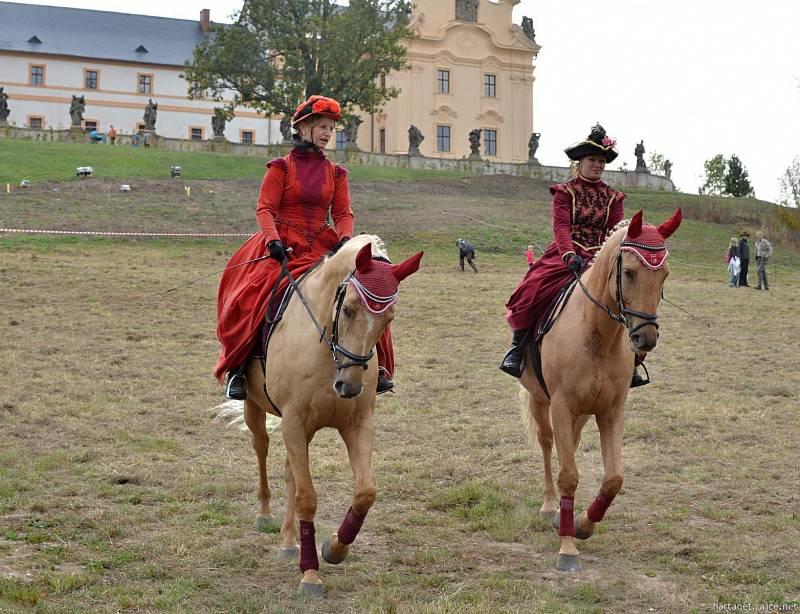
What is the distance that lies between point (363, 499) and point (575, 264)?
2.73m

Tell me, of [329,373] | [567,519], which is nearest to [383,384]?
[329,373]

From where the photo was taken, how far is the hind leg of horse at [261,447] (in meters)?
8.08

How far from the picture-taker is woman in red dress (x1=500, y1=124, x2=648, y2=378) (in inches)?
326

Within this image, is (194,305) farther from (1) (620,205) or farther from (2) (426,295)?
(1) (620,205)

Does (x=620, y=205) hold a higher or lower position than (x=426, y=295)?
higher

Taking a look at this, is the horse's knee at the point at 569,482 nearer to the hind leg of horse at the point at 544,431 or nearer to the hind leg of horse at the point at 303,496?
the hind leg of horse at the point at 544,431

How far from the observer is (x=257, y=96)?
52781 mm

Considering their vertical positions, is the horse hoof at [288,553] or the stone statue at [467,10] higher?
the stone statue at [467,10]

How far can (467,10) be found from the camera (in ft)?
240

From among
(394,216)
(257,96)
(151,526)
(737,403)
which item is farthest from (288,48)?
(151,526)

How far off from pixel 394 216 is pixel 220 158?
16.0 metres

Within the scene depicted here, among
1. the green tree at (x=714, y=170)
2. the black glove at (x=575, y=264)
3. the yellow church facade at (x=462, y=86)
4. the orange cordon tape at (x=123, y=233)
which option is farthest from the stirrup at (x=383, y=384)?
the green tree at (x=714, y=170)

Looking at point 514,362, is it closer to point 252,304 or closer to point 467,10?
point 252,304

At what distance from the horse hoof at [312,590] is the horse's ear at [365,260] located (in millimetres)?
2131
